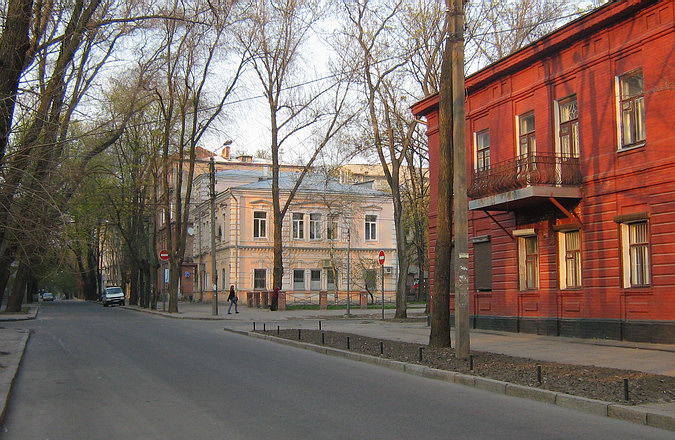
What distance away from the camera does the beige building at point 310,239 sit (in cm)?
5675

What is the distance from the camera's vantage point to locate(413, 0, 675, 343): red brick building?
17062mm

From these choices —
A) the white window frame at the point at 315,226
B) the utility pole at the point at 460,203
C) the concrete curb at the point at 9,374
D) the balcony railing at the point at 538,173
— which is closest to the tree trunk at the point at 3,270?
the concrete curb at the point at 9,374

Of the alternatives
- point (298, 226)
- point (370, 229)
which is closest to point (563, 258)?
point (298, 226)

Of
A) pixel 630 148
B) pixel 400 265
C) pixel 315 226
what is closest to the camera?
pixel 630 148

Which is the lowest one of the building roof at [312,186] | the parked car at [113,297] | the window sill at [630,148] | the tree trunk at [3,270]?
the parked car at [113,297]

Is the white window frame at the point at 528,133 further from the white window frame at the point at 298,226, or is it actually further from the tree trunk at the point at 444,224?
the white window frame at the point at 298,226

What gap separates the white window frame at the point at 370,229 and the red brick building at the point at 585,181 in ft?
123

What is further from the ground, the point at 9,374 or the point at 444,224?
the point at 444,224

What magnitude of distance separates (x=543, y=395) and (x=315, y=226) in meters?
49.8

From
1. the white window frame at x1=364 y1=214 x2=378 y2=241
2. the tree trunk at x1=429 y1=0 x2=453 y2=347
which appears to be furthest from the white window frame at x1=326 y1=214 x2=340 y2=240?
the tree trunk at x1=429 y1=0 x2=453 y2=347

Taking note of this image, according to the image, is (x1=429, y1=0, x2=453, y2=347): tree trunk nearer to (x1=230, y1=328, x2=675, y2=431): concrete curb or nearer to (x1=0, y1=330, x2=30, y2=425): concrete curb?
(x1=230, y1=328, x2=675, y2=431): concrete curb

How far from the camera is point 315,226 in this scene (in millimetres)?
60000

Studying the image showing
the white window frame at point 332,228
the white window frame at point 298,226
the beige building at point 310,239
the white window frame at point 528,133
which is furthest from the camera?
the white window frame at point 298,226

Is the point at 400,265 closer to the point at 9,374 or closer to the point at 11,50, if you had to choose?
the point at 9,374
